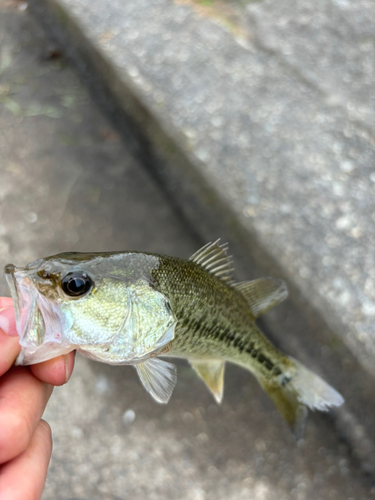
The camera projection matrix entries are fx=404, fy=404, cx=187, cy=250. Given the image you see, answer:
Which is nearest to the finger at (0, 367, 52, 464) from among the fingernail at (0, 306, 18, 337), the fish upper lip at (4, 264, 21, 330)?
the fingernail at (0, 306, 18, 337)

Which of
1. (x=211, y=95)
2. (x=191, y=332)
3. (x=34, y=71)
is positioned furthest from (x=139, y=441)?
(x=34, y=71)

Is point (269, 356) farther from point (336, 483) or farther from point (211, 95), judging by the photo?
point (211, 95)

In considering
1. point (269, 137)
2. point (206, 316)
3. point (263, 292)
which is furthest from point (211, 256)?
point (269, 137)

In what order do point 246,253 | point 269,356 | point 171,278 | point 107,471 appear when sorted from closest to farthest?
point 171,278, point 269,356, point 107,471, point 246,253

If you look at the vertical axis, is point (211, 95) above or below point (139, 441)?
above

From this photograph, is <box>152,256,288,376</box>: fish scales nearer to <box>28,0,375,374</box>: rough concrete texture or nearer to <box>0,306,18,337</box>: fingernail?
<box>0,306,18,337</box>: fingernail

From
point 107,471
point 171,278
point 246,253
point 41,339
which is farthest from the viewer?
point 246,253
